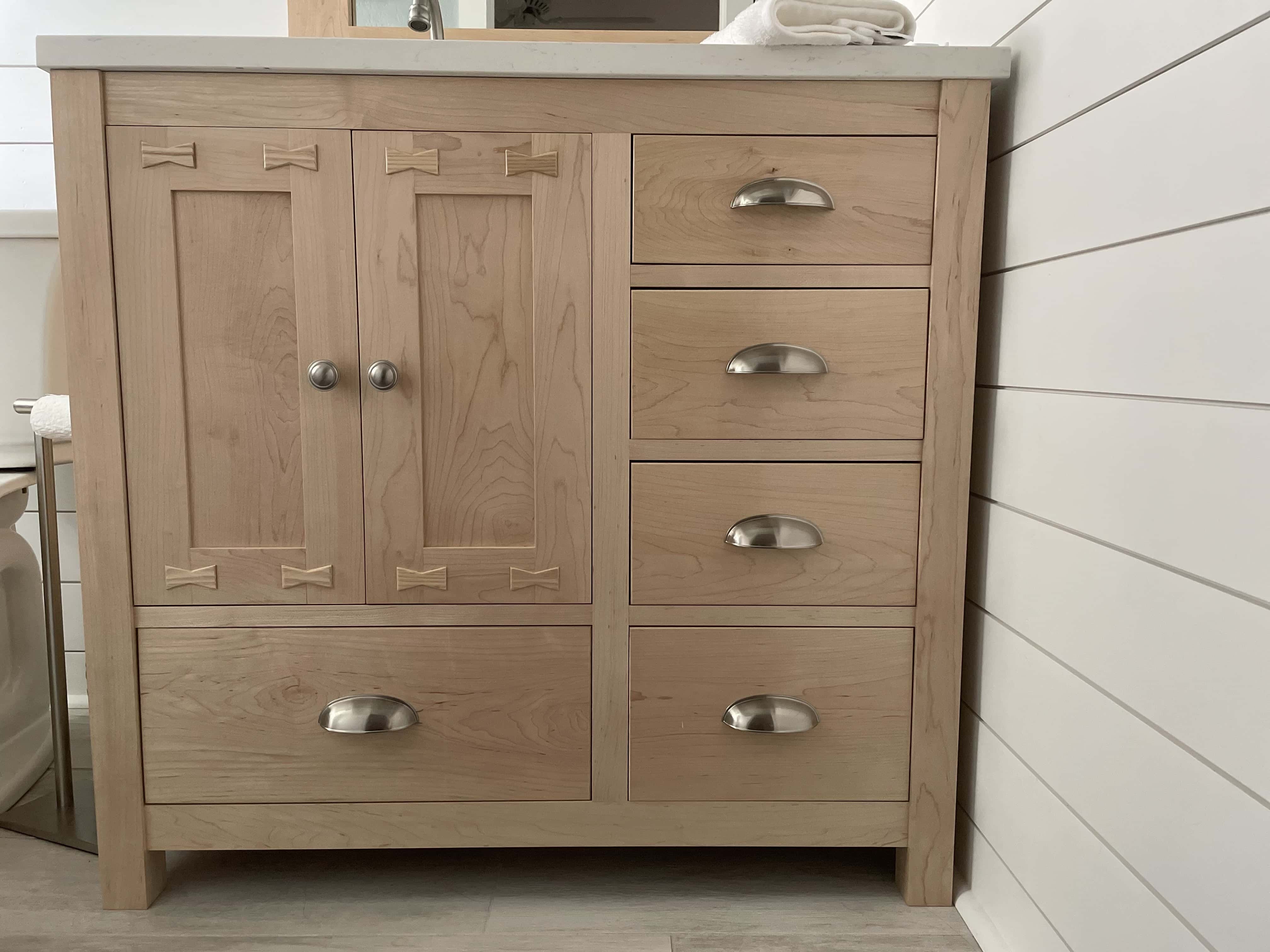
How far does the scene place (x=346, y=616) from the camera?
108 centimetres

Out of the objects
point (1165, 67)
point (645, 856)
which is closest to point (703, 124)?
point (1165, 67)

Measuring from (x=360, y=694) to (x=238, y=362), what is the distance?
437 millimetres

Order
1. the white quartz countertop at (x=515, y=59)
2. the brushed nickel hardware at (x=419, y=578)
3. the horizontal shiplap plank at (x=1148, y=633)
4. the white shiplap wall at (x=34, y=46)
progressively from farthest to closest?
the white shiplap wall at (x=34, y=46) → the brushed nickel hardware at (x=419, y=578) → the white quartz countertop at (x=515, y=59) → the horizontal shiplap plank at (x=1148, y=633)

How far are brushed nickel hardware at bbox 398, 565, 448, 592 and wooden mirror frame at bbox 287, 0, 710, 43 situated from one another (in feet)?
3.10

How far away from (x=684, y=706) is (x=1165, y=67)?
2.75ft

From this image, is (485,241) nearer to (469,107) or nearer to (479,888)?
(469,107)

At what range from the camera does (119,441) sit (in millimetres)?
1043

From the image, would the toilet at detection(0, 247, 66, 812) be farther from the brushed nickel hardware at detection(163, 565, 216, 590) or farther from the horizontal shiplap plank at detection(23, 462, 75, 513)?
the brushed nickel hardware at detection(163, 565, 216, 590)

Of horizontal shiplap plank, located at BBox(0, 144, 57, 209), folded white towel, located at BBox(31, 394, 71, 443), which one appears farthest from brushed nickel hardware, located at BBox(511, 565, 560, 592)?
horizontal shiplap plank, located at BBox(0, 144, 57, 209)

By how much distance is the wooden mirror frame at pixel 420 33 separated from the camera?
1474 mm

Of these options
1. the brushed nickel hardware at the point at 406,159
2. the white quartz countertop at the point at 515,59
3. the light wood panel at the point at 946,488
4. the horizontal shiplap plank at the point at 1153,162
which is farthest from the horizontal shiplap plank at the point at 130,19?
the horizontal shiplap plank at the point at 1153,162

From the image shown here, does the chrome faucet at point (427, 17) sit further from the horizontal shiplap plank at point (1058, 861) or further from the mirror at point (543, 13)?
the horizontal shiplap plank at point (1058, 861)

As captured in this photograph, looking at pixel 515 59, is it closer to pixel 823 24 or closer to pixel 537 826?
pixel 823 24

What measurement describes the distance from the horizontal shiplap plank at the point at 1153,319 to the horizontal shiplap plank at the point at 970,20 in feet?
1.04
